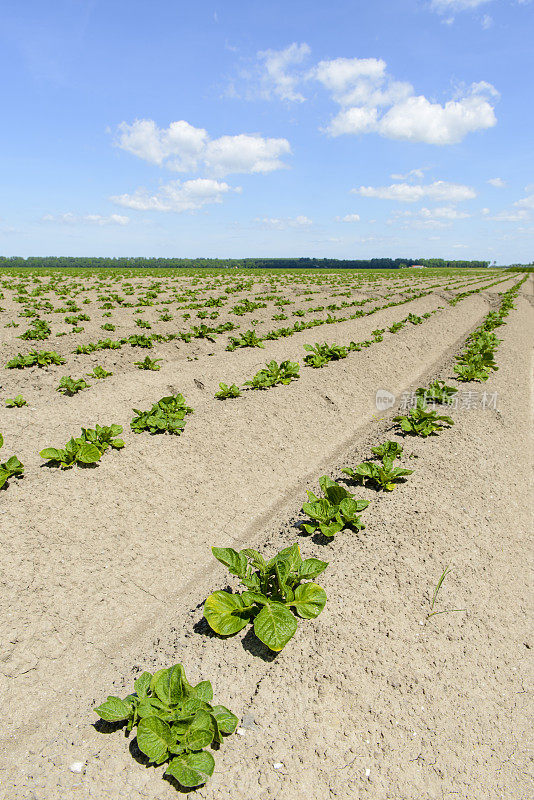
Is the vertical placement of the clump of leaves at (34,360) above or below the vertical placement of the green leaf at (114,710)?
above

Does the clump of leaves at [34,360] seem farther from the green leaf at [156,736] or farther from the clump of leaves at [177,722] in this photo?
the green leaf at [156,736]

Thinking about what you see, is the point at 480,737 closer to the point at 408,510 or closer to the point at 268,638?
the point at 268,638

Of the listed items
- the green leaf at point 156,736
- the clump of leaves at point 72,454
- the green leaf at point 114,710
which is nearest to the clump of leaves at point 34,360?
the clump of leaves at point 72,454

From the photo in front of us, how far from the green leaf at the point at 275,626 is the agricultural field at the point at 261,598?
0.05ft

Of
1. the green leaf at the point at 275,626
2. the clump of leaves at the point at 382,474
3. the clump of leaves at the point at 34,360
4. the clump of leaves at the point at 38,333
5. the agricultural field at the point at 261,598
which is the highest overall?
the clump of leaves at the point at 38,333

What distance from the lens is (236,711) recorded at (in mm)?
2844

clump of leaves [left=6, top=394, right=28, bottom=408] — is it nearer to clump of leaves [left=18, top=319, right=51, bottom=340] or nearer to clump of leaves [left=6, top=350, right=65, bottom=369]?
clump of leaves [left=6, top=350, right=65, bottom=369]

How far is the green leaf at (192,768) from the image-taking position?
234 centimetres

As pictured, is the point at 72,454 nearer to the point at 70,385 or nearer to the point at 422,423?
the point at 70,385

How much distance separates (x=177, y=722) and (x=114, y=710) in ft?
1.45

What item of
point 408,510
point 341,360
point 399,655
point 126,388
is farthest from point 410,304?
point 399,655

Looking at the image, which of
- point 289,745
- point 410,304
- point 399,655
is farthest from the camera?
point 410,304

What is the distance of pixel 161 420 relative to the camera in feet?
23.2

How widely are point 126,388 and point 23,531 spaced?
501 centimetres
